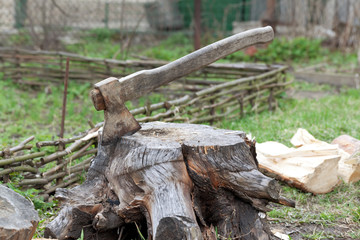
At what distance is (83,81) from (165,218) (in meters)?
6.10

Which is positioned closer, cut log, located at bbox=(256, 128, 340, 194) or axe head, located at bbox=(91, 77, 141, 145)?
axe head, located at bbox=(91, 77, 141, 145)

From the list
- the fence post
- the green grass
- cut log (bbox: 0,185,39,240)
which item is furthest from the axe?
the fence post

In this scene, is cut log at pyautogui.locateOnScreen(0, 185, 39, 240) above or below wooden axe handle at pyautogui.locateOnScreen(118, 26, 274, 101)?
below

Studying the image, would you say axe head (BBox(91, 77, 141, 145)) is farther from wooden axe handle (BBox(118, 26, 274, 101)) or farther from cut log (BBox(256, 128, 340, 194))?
cut log (BBox(256, 128, 340, 194))

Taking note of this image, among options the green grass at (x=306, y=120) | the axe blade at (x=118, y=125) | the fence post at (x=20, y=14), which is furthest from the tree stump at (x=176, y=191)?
the fence post at (x=20, y=14)

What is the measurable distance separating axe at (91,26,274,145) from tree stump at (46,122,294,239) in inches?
4.1

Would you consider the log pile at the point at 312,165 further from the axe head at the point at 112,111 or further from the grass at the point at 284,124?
the axe head at the point at 112,111

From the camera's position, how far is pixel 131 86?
278cm

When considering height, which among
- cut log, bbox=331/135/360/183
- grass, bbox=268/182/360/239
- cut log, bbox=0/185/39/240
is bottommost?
grass, bbox=268/182/360/239

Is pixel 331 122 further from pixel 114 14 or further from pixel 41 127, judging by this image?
pixel 114 14

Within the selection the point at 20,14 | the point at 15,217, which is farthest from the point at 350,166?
the point at 20,14

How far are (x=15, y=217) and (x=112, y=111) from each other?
874 millimetres

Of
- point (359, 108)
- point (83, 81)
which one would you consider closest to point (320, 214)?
point (359, 108)

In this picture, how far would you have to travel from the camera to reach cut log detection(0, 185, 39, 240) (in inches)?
82.8
